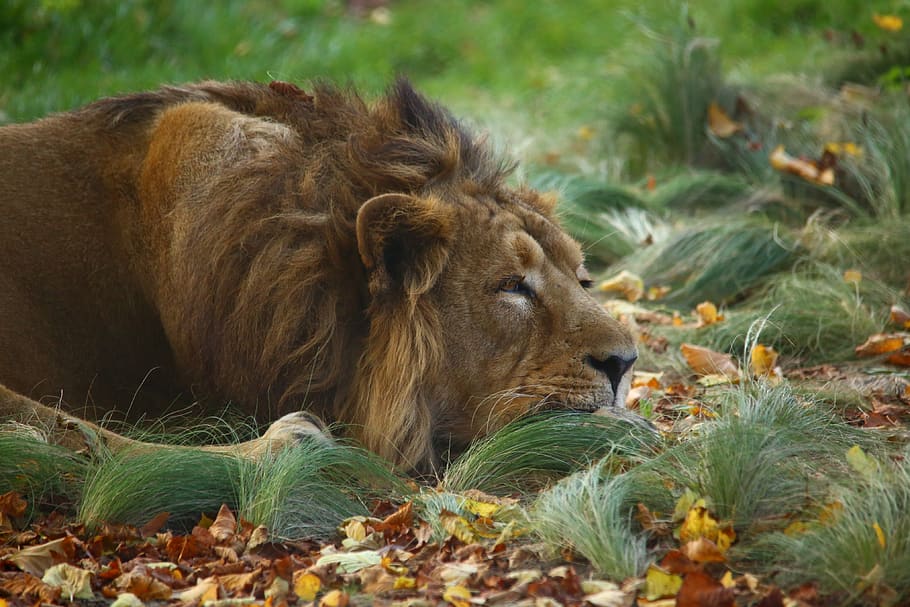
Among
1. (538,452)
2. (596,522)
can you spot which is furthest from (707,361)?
(596,522)

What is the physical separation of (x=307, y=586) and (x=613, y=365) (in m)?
1.47

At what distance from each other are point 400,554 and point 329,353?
91 centimetres

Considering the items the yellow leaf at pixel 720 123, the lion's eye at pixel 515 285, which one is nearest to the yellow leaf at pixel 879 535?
the lion's eye at pixel 515 285

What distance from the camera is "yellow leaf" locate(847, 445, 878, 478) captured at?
10.9 ft

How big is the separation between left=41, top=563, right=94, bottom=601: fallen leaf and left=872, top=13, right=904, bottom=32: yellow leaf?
26.8ft

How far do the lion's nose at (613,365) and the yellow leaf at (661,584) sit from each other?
1156mm

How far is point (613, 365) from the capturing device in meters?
4.11

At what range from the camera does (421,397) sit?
410cm

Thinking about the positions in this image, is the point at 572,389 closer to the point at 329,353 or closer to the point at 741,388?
the point at 741,388

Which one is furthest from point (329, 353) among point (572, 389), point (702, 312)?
point (702, 312)

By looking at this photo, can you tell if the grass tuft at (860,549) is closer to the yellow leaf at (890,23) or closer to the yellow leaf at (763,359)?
the yellow leaf at (763,359)

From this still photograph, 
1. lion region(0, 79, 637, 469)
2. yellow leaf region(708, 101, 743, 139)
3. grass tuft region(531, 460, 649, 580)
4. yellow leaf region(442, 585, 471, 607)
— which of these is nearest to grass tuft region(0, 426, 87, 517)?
lion region(0, 79, 637, 469)

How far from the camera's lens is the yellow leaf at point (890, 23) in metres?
9.31

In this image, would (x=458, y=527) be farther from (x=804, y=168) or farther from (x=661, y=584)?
(x=804, y=168)
